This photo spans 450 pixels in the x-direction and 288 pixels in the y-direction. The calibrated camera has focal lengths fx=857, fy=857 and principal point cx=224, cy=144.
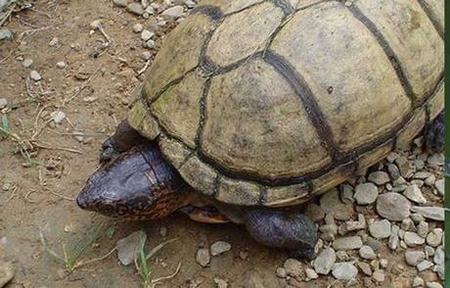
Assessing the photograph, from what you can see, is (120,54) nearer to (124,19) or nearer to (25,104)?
(124,19)

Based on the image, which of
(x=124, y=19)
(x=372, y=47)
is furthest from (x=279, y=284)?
(x=124, y=19)

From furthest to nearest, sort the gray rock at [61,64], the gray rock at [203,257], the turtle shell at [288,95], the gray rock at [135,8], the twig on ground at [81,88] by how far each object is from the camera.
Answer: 1. the gray rock at [135,8]
2. the gray rock at [61,64]
3. the twig on ground at [81,88]
4. the gray rock at [203,257]
5. the turtle shell at [288,95]

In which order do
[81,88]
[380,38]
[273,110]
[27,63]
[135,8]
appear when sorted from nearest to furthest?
[273,110] < [380,38] < [81,88] < [27,63] < [135,8]

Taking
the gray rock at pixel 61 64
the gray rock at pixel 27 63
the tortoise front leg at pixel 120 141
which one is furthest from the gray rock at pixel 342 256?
the gray rock at pixel 27 63

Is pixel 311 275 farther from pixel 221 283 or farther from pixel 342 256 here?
pixel 221 283

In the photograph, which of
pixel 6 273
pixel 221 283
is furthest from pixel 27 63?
pixel 221 283

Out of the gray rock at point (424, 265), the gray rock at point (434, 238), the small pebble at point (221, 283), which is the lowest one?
the gray rock at point (424, 265)

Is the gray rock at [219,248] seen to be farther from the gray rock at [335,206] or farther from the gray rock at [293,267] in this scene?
the gray rock at [335,206]
